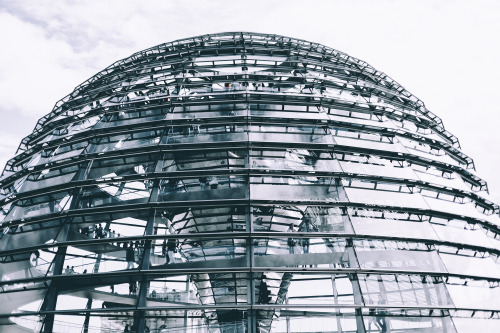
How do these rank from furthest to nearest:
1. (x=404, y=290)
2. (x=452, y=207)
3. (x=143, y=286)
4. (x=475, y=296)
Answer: (x=452, y=207)
(x=475, y=296)
(x=404, y=290)
(x=143, y=286)

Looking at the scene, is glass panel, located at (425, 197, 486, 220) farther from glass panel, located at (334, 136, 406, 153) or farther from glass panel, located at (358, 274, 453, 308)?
glass panel, located at (358, 274, 453, 308)

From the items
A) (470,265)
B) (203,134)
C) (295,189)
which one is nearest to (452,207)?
(470,265)

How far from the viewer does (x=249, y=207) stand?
10.8 meters

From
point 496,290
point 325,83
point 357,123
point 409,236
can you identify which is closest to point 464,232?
point 496,290

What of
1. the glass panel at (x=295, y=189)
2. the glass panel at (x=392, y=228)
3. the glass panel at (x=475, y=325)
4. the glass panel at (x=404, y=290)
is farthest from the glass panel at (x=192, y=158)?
the glass panel at (x=475, y=325)

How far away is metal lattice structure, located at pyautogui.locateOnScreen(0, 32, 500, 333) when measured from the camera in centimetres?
984

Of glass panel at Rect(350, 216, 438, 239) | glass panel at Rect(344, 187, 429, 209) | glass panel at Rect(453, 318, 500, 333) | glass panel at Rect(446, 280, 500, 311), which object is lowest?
glass panel at Rect(453, 318, 500, 333)

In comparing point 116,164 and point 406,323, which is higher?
point 116,164

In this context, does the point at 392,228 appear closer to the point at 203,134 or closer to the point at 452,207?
the point at 452,207

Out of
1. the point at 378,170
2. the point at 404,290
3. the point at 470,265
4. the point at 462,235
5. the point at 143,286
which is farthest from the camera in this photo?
the point at 378,170

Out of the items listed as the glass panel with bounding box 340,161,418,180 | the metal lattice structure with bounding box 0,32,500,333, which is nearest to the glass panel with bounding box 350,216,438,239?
the metal lattice structure with bounding box 0,32,500,333

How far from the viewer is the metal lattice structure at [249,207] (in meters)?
9.84

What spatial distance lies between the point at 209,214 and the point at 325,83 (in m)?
8.24

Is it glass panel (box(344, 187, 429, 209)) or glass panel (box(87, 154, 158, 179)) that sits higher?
glass panel (box(87, 154, 158, 179))
